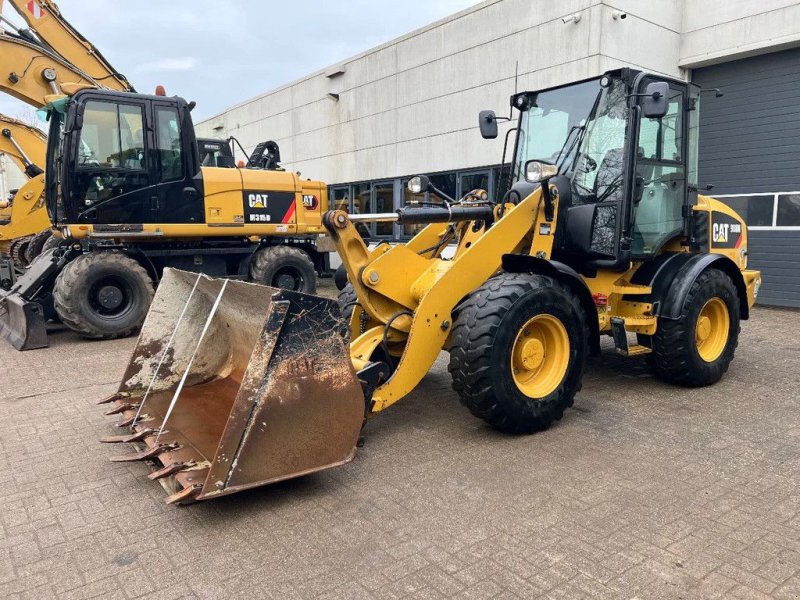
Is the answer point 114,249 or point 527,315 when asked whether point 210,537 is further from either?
point 114,249

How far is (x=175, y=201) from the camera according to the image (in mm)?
8461

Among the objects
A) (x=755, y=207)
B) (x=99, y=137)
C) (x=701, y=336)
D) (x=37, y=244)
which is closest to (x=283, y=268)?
(x=99, y=137)

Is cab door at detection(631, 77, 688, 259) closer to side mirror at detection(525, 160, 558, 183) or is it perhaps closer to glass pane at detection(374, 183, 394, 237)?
side mirror at detection(525, 160, 558, 183)

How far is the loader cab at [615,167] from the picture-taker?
4.95 meters

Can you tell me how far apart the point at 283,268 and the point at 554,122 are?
5.78m

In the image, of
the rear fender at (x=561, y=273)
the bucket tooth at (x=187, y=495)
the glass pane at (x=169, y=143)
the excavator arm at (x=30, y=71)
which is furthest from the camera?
the excavator arm at (x=30, y=71)

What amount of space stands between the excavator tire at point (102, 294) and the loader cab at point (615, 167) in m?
5.59

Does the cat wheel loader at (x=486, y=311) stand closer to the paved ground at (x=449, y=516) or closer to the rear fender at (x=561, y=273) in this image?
the rear fender at (x=561, y=273)

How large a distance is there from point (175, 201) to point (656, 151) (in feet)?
20.7

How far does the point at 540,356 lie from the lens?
436cm

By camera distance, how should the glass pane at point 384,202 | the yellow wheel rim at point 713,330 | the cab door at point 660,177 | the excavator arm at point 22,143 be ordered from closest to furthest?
the cab door at point 660,177, the yellow wheel rim at point 713,330, the excavator arm at point 22,143, the glass pane at point 384,202

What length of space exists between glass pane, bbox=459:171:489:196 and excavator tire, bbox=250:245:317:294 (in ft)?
13.0

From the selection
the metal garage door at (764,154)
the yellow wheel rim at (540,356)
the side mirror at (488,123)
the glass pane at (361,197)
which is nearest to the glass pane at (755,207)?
the metal garage door at (764,154)

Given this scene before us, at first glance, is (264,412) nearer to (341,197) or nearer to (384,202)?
(384,202)
